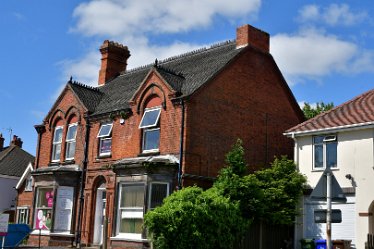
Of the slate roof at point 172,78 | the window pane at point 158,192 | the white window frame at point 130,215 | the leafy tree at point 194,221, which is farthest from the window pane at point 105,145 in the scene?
the leafy tree at point 194,221

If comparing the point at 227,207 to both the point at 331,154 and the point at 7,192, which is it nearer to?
the point at 331,154

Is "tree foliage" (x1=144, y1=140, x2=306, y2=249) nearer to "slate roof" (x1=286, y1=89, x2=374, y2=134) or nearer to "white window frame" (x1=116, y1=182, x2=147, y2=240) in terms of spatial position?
"slate roof" (x1=286, y1=89, x2=374, y2=134)

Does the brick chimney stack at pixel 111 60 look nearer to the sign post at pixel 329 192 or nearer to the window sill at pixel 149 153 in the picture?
the window sill at pixel 149 153

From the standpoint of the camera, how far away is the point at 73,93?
30156mm

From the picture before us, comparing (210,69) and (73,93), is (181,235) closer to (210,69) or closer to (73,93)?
(210,69)

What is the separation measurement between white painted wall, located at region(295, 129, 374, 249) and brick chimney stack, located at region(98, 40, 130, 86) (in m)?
16.7

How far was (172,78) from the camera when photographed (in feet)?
82.0

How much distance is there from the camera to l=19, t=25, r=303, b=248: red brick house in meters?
23.1

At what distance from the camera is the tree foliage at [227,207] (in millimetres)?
18438

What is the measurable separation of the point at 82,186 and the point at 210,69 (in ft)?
31.0

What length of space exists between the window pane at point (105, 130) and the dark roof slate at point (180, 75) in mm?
806

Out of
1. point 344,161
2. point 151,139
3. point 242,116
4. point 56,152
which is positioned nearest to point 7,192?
point 56,152

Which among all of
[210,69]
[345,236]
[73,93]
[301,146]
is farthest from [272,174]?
[73,93]

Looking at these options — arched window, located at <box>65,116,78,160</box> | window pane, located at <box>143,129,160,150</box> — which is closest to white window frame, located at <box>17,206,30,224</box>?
arched window, located at <box>65,116,78,160</box>
